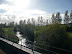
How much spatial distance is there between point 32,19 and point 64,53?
7518 centimetres

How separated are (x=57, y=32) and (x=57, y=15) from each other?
135ft

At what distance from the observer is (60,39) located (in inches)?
678

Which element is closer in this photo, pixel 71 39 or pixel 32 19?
pixel 71 39

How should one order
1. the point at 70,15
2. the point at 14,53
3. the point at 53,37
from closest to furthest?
the point at 14,53
the point at 53,37
the point at 70,15

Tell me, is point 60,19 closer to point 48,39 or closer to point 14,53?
point 48,39

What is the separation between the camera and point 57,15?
194ft

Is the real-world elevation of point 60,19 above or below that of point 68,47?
above

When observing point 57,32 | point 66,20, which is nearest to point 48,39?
point 57,32

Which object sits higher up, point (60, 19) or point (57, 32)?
point (60, 19)

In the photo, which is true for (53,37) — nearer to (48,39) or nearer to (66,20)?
(48,39)

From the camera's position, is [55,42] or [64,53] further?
[55,42]

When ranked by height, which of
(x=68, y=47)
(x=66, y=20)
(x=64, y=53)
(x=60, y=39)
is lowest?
(x=64, y=53)

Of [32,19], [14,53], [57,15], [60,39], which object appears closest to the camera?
[14,53]

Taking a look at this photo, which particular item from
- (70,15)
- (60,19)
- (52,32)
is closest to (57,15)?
(60,19)
